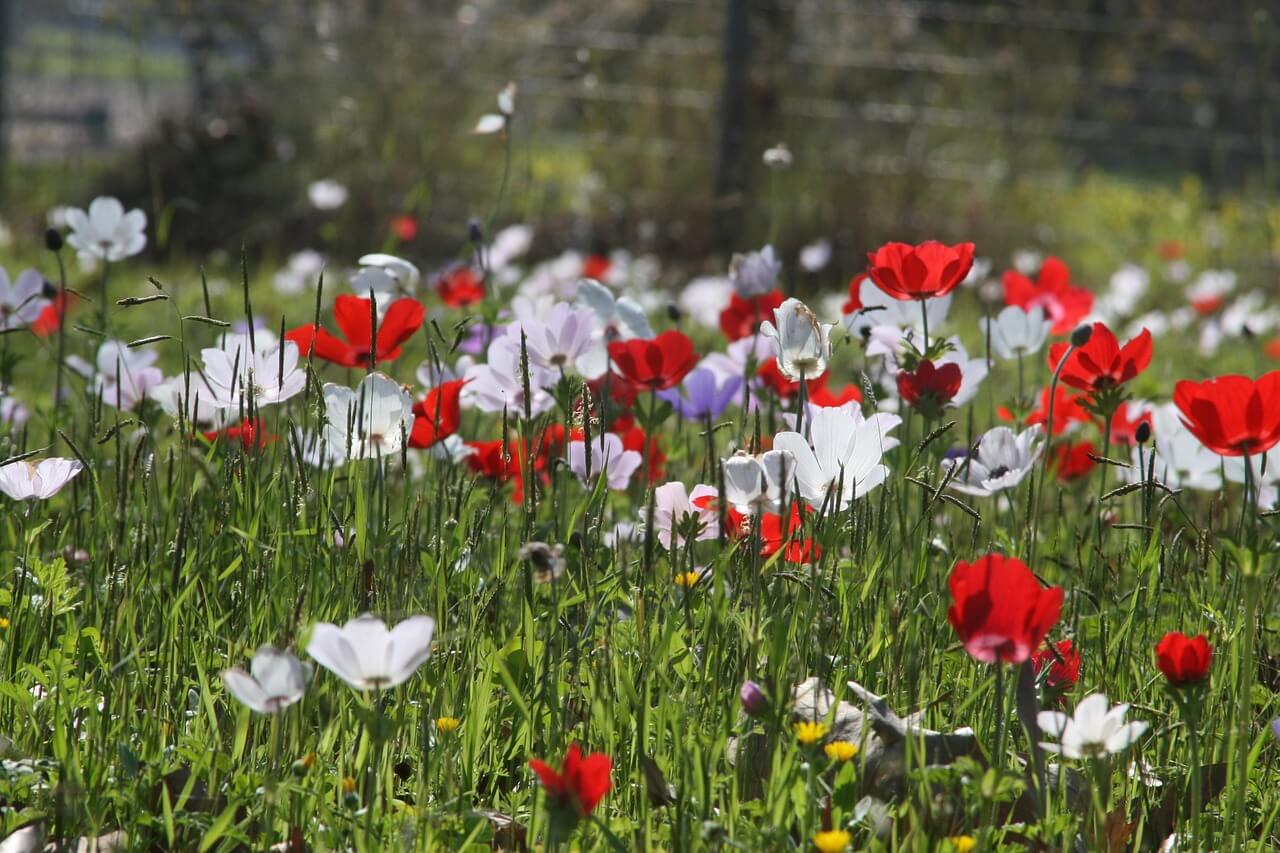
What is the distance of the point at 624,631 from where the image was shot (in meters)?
1.66

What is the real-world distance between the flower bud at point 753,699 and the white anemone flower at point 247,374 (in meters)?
0.68

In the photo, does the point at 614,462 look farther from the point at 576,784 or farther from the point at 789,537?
the point at 576,784

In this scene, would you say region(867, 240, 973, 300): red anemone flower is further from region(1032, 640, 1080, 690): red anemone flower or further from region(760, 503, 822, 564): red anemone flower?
region(1032, 640, 1080, 690): red anemone flower

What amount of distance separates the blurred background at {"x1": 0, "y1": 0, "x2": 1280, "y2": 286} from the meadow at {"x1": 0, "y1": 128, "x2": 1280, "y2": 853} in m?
4.69

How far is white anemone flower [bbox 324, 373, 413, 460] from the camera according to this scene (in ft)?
5.18

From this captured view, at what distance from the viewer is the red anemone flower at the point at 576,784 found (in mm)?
1079

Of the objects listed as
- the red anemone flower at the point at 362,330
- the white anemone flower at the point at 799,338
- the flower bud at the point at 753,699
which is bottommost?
the flower bud at the point at 753,699

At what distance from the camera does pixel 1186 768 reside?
4.97 ft

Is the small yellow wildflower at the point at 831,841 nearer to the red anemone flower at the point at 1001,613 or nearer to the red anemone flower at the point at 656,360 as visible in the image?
Answer: the red anemone flower at the point at 1001,613

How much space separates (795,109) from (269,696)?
20.7 ft

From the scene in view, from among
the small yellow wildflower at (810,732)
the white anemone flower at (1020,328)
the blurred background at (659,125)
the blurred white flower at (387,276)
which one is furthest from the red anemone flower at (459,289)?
the blurred background at (659,125)

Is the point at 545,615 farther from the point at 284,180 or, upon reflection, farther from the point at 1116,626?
the point at 284,180

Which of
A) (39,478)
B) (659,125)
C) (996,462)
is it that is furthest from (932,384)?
(659,125)

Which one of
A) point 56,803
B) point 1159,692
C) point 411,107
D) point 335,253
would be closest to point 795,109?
point 411,107
